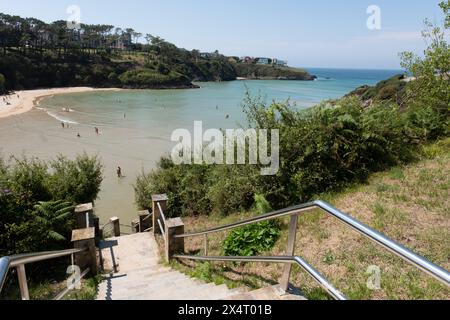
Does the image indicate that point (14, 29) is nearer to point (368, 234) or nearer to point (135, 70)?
point (135, 70)

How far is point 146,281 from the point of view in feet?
18.3

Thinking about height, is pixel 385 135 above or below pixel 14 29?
below

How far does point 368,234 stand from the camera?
1.93 meters

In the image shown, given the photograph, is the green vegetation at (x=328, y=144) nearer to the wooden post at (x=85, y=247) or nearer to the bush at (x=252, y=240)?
the bush at (x=252, y=240)

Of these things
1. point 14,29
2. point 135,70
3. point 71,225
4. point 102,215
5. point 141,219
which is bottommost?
point 102,215

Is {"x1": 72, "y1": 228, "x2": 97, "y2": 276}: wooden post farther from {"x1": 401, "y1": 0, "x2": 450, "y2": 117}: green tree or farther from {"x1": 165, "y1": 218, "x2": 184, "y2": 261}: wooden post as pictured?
{"x1": 401, "y1": 0, "x2": 450, "y2": 117}: green tree

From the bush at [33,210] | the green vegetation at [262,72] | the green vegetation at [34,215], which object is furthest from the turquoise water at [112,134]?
the green vegetation at [262,72]

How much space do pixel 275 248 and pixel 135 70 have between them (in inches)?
4160

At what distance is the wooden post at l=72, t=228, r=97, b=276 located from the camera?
580cm

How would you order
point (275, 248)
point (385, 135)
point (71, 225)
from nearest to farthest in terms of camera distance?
point (275, 248) < point (71, 225) < point (385, 135)

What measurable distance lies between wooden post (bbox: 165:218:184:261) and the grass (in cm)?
28

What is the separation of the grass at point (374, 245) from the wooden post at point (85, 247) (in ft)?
5.31

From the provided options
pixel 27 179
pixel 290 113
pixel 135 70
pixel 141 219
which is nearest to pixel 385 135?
pixel 290 113
